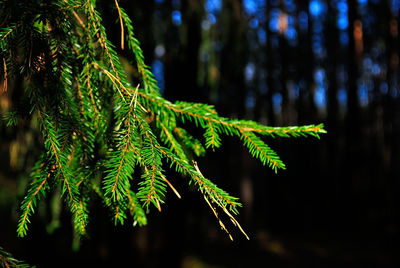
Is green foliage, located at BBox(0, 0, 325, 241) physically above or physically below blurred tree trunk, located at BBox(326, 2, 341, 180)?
below

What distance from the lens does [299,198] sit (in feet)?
36.5

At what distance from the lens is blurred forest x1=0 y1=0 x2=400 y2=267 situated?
296 centimetres

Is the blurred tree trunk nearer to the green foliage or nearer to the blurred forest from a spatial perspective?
the blurred forest

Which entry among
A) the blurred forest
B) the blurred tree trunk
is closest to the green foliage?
the blurred forest

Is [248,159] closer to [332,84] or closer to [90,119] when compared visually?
[332,84]

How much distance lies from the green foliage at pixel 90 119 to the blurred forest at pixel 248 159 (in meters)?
0.32

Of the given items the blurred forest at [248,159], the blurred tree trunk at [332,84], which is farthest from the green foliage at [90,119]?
the blurred tree trunk at [332,84]

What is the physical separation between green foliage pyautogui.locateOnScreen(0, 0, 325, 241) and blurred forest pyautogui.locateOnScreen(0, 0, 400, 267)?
1.04 ft

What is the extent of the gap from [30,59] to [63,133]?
9.2 inches

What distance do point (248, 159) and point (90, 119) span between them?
374 inches

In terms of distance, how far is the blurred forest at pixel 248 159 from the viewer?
9.71 ft

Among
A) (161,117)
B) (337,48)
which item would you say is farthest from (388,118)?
(161,117)

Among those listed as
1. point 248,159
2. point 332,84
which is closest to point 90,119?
point 248,159

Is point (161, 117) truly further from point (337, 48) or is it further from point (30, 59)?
point (337, 48)
